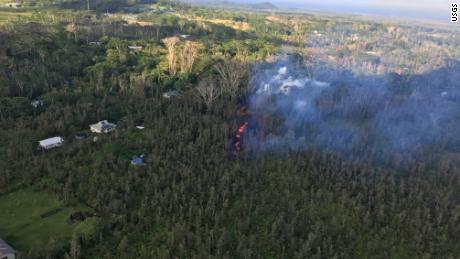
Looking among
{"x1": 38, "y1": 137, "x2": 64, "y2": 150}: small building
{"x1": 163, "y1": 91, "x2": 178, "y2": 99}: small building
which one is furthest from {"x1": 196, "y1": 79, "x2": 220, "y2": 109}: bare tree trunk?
{"x1": 38, "y1": 137, "x2": 64, "y2": 150}: small building

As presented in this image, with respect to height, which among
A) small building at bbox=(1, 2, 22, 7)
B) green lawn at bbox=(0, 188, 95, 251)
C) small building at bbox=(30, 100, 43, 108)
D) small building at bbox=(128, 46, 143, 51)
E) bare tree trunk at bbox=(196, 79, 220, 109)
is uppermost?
small building at bbox=(1, 2, 22, 7)

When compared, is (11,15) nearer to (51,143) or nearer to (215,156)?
(51,143)

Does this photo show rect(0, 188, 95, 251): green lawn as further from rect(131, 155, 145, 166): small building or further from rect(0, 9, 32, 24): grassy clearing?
rect(0, 9, 32, 24): grassy clearing

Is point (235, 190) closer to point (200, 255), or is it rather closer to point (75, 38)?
point (200, 255)

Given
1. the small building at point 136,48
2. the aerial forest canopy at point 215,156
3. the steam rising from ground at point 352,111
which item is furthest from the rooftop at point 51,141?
the small building at point 136,48

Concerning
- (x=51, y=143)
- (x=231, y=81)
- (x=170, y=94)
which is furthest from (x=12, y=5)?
(x=51, y=143)

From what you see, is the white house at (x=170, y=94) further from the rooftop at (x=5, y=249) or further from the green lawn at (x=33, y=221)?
the rooftop at (x=5, y=249)
